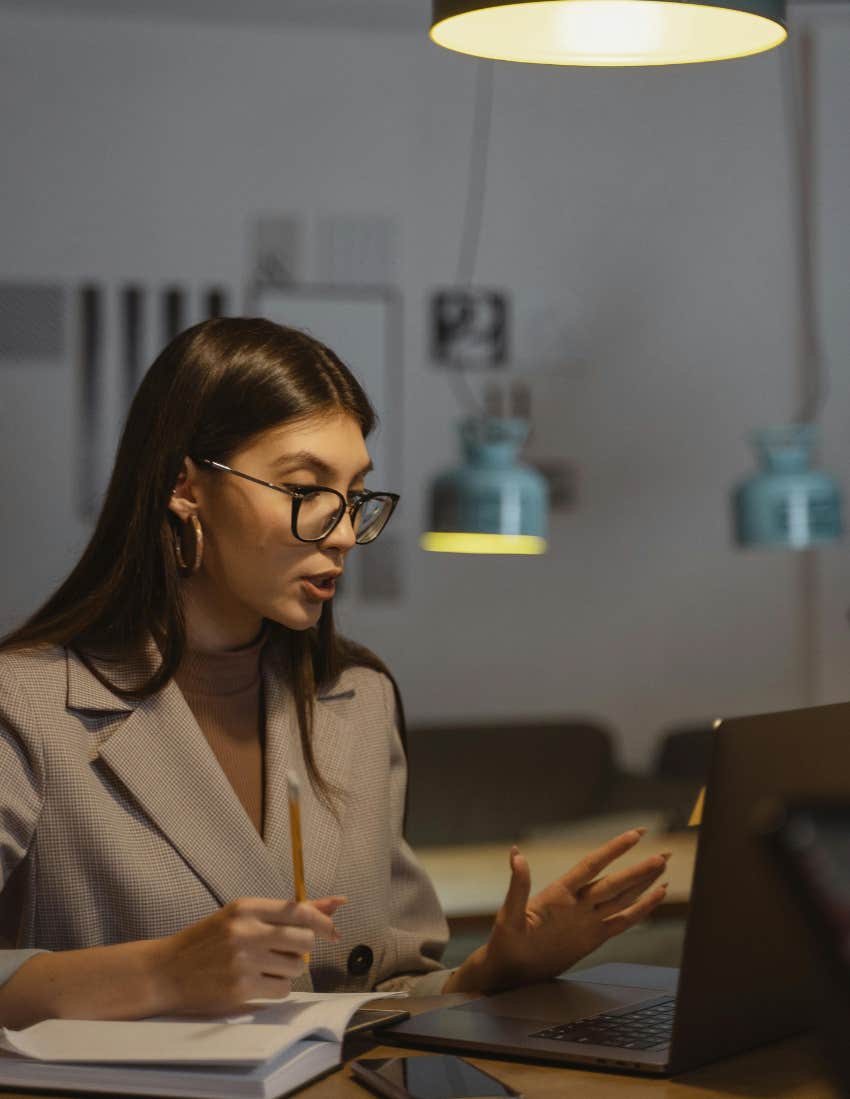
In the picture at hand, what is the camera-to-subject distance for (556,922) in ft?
5.68

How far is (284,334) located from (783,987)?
1102 millimetres

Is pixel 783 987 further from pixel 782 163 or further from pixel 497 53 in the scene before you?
pixel 782 163

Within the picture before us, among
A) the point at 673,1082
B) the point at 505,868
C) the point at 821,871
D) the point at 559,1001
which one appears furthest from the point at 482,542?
the point at 821,871

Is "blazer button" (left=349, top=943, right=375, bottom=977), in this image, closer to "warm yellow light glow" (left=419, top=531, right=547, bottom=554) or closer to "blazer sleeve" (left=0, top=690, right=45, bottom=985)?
"blazer sleeve" (left=0, top=690, right=45, bottom=985)

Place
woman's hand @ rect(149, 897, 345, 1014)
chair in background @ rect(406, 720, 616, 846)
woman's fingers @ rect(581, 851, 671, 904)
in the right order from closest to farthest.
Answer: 1. woman's hand @ rect(149, 897, 345, 1014)
2. woman's fingers @ rect(581, 851, 671, 904)
3. chair in background @ rect(406, 720, 616, 846)

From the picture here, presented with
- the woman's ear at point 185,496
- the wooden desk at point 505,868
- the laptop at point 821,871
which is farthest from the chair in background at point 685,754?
the laptop at point 821,871

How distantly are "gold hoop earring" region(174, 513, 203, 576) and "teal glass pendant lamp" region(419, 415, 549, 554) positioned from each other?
209 cm

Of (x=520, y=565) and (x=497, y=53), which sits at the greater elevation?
(x=497, y=53)

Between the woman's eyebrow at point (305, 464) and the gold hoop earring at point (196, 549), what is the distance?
134 mm

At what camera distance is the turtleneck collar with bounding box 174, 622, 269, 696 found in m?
2.03

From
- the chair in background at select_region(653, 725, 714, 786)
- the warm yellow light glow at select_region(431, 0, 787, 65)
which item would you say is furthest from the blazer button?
the chair in background at select_region(653, 725, 714, 786)

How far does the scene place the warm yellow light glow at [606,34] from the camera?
1.74 m

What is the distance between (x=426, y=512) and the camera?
5504 mm

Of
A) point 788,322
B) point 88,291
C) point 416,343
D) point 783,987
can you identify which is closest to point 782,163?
point 788,322
